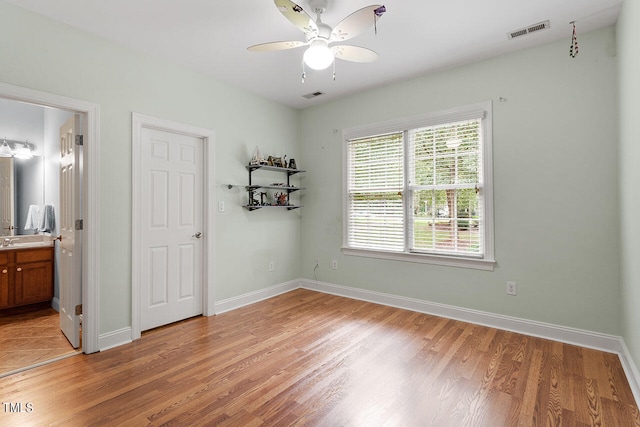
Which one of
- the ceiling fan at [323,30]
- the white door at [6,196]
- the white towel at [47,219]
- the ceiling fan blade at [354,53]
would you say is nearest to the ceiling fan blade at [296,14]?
the ceiling fan at [323,30]

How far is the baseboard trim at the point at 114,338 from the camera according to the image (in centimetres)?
274

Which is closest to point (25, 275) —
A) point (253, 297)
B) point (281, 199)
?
point (253, 297)

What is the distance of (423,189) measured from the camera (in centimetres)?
368

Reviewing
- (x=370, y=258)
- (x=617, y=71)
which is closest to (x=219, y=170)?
(x=370, y=258)

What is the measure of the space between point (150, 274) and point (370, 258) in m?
2.61

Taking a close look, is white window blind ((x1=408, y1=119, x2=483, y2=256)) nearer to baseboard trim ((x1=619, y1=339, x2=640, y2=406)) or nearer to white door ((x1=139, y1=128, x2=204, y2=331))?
baseboard trim ((x1=619, y1=339, x2=640, y2=406))

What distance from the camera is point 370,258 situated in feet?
13.6

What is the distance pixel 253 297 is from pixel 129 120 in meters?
2.50

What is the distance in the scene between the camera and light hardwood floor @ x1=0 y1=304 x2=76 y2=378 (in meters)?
2.55

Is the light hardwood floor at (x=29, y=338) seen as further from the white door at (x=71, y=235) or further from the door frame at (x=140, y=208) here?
the door frame at (x=140, y=208)

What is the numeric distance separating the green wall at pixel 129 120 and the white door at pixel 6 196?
2487 millimetres

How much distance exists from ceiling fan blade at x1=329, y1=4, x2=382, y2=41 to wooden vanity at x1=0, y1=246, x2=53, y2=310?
4280 millimetres

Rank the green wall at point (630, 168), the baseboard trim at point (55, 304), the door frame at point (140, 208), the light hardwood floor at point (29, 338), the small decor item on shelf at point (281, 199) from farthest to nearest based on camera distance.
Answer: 1. the small decor item on shelf at point (281, 199)
2. the baseboard trim at point (55, 304)
3. the door frame at point (140, 208)
4. the light hardwood floor at point (29, 338)
5. the green wall at point (630, 168)

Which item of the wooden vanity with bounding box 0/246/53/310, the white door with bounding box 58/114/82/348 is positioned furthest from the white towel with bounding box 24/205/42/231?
the white door with bounding box 58/114/82/348
